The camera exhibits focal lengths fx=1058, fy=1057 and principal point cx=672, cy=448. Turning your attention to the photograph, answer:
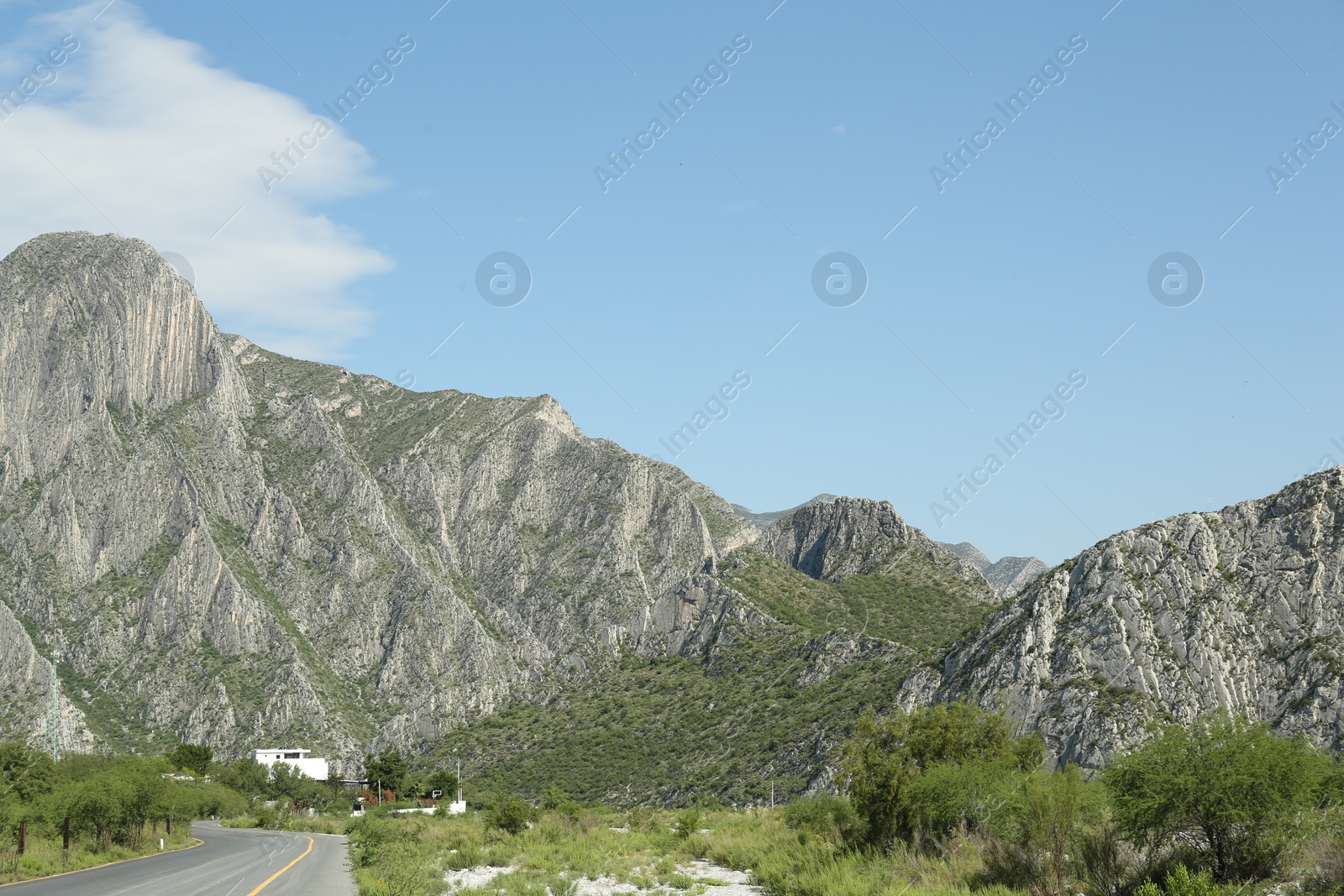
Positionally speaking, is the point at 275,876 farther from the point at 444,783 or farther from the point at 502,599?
the point at 502,599

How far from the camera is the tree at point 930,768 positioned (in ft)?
102

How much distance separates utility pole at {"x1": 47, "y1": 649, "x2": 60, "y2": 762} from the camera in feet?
351

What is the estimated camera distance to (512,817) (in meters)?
58.3

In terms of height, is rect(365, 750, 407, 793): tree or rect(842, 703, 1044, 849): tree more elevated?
rect(842, 703, 1044, 849): tree

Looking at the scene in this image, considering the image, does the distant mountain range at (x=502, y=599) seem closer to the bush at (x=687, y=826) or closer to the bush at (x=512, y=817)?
the bush at (x=687, y=826)

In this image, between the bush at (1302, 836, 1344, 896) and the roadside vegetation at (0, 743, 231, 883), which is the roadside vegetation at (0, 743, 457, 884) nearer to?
the roadside vegetation at (0, 743, 231, 883)

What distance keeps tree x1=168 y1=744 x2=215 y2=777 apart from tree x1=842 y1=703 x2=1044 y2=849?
108 meters

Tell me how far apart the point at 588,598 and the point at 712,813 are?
9587 cm

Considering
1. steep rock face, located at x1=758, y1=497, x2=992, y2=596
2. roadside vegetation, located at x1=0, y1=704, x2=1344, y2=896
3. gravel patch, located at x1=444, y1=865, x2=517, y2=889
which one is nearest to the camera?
roadside vegetation, located at x1=0, y1=704, x2=1344, y2=896

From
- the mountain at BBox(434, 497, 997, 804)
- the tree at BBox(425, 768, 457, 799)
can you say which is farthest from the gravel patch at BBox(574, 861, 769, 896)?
the tree at BBox(425, 768, 457, 799)

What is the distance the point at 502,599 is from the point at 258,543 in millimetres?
39237

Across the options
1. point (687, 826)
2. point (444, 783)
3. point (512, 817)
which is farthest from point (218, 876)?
point (444, 783)

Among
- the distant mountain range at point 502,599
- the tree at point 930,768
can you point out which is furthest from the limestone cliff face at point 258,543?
the tree at point 930,768

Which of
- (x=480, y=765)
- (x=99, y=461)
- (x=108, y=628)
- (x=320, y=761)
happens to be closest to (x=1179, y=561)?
(x=480, y=765)
